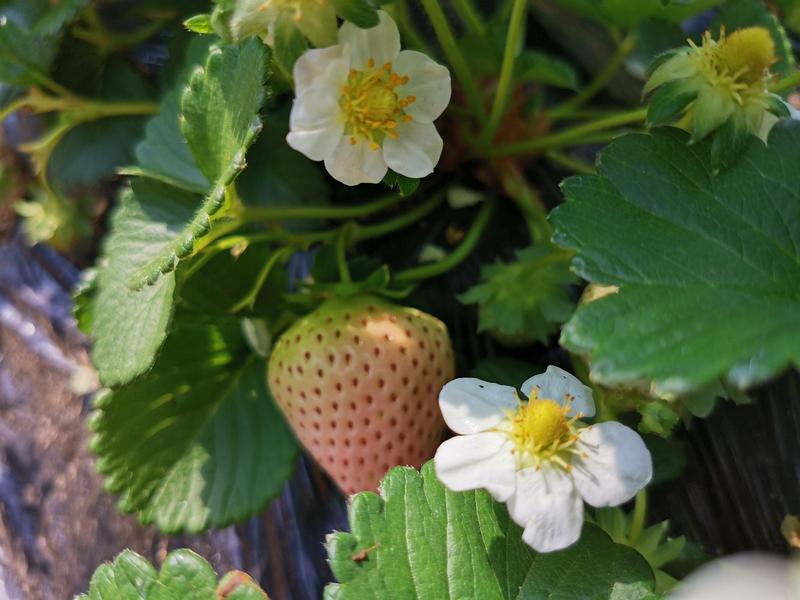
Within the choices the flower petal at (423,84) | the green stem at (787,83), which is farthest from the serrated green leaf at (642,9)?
the flower petal at (423,84)

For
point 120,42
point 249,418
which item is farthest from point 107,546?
point 120,42

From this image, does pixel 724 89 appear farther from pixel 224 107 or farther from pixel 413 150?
pixel 224 107

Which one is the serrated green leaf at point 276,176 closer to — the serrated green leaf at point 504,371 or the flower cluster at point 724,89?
the serrated green leaf at point 504,371

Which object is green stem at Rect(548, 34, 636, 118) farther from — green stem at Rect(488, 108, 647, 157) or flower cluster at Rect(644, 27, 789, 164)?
flower cluster at Rect(644, 27, 789, 164)

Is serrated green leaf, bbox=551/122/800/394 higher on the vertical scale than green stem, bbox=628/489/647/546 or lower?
higher

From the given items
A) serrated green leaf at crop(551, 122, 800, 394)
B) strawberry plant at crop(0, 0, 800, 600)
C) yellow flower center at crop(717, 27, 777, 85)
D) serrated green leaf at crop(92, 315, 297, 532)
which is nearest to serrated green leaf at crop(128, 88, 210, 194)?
strawberry plant at crop(0, 0, 800, 600)

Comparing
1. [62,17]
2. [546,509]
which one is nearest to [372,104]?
[546,509]
